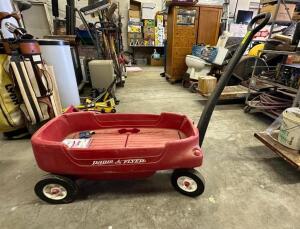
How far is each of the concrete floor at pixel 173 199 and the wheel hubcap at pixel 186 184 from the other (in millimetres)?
54

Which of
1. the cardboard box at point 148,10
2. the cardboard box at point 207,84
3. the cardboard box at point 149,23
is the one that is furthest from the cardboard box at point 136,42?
the cardboard box at point 207,84

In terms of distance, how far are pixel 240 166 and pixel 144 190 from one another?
74 centimetres

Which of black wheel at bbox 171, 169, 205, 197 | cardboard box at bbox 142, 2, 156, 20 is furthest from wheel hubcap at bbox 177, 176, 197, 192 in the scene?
cardboard box at bbox 142, 2, 156, 20

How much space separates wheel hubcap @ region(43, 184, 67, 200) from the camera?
1.03 metres

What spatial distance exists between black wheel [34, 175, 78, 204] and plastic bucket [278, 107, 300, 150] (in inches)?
56.0

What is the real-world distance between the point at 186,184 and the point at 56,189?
726 mm

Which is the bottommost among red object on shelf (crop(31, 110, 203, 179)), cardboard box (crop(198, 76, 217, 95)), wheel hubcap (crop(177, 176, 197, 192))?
wheel hubcap (crop(177, 176, 197, 192))

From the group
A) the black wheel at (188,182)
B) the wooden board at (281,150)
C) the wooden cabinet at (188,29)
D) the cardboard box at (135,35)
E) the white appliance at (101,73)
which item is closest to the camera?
the black wheel at (188,182)

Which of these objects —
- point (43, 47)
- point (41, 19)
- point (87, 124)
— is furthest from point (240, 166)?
point (41, 19)

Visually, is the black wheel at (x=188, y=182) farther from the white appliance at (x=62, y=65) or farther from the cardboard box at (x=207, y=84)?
the cardboard box at (x=207, y=84)

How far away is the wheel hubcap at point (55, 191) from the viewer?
103cm

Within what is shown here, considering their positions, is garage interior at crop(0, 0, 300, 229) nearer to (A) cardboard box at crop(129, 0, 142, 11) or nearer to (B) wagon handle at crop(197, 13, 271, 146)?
(B) wagon handle at crop(197, 13, 271, 146)

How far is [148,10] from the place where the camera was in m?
6.02

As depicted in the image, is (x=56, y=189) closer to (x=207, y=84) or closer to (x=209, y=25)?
(x=207, y=84)
